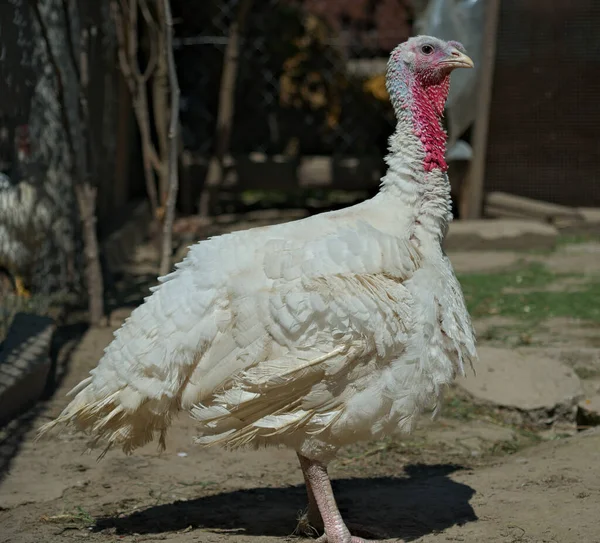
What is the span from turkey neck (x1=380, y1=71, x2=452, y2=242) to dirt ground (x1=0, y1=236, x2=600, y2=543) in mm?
1265

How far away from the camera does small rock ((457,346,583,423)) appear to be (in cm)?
527

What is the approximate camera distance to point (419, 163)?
3859 millimetres

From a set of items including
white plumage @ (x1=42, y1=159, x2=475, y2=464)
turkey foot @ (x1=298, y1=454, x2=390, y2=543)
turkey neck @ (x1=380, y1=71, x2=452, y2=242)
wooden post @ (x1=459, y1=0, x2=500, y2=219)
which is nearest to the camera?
white plumage @ (x1=42, y1=159, x2=475, y2=464)

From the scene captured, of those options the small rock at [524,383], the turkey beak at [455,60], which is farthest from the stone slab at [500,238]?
the turkey beak at [455,60]

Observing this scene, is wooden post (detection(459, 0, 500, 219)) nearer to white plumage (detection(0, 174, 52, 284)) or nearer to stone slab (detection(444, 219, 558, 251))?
stone slab (detection(444, 219, 558, 251))

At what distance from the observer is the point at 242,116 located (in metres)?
13.3

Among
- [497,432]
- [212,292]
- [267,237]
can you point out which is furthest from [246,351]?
[497,432]

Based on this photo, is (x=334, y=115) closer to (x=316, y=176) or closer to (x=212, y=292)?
(x=316, y=176)

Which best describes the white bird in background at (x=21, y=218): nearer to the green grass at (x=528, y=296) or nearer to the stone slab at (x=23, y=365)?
the stone slab at (x=23, y=365)

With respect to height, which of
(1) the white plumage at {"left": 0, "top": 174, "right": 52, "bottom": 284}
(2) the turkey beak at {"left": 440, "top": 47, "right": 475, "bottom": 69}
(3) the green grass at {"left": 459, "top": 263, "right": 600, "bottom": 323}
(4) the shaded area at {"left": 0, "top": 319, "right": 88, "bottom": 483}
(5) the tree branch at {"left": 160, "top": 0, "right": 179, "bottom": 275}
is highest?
(2) the turkey beak at {"left": 440, "top": 47, "right": 475, "bottom": 69}

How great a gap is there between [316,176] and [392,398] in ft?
31.3

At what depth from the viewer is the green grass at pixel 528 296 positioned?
7.09 m

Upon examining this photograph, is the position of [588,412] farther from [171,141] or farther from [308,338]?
[171,141]

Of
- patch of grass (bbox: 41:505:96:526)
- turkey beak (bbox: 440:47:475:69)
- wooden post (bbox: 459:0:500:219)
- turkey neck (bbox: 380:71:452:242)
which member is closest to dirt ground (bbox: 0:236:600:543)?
patch of grass (bbox: 41:505:96:526)
